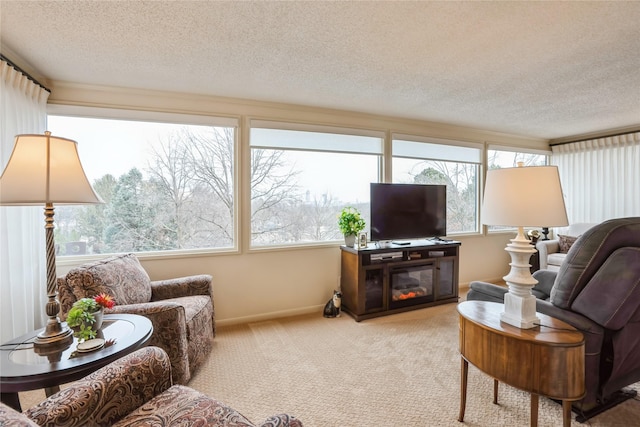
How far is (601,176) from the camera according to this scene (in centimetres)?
466

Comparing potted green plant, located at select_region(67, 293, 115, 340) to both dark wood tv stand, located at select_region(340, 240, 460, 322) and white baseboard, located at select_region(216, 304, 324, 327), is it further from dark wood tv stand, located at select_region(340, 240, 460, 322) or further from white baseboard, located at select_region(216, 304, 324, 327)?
dark wood tv stand, located at select_region(340, 240, 460, 322)

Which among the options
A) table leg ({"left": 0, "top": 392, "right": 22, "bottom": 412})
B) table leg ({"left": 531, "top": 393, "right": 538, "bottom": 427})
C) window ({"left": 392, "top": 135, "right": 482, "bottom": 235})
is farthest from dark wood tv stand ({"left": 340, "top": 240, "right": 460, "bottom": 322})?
table leg ({"left": 0, "top": 392, "right": 22, "bottom": 412})

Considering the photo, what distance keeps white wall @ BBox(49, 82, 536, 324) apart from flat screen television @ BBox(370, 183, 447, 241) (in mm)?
686

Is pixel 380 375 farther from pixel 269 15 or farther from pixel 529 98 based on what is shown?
pixel 529 98

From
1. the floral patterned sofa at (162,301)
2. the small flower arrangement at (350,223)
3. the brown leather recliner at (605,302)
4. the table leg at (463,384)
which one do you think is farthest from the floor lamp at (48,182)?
the brown leather recliner at (605,302)

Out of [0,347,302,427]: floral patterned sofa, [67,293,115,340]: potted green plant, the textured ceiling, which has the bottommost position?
[0,347,302,427]: floral patterned sofa

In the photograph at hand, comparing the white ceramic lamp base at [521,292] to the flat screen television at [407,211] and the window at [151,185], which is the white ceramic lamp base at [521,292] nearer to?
the flat screen television at [407,211]

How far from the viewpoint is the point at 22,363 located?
130cm

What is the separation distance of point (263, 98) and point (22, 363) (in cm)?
275

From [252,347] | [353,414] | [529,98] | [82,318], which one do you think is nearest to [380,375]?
[353,414]

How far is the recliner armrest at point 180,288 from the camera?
8.27 ft

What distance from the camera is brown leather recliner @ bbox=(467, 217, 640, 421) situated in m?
1.50

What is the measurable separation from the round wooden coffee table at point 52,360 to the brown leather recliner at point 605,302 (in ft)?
7.56

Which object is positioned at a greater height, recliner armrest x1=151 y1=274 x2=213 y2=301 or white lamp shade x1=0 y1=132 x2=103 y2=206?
white lamp shade x1=0 y1=132 x2=103 y2=206
